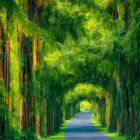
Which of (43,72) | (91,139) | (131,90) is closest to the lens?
(131,90)

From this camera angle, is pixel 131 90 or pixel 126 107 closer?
pixel 131 90

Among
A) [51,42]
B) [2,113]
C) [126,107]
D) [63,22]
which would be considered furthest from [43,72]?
[51,42]

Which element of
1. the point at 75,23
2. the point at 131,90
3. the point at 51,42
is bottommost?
the point at 131,90

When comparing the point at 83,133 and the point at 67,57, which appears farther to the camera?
the point at 83,133

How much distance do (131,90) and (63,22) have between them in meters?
4.65

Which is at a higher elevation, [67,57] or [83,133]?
[67,57]

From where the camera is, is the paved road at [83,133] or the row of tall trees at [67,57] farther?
the paved road at [83,133]

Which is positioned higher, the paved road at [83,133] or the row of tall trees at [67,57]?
the row of tall trees at [67,57]

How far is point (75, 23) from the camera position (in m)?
14.3

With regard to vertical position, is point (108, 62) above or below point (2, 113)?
above

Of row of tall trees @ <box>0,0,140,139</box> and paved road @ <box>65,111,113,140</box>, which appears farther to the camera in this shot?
paved road @ <box>65,111,113,140</box>

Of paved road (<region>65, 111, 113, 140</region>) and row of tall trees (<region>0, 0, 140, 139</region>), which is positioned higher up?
row of tall trees (<region>0, 0, 140, 139</region>)

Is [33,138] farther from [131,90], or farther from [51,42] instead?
[51,42]

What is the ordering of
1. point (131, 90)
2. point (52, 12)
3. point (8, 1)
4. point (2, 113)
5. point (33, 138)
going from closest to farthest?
1. point (8, 1)
2. point (2, 113)
3. point (33, 138)
4. point (131, 90)
5. point (52, 12)
